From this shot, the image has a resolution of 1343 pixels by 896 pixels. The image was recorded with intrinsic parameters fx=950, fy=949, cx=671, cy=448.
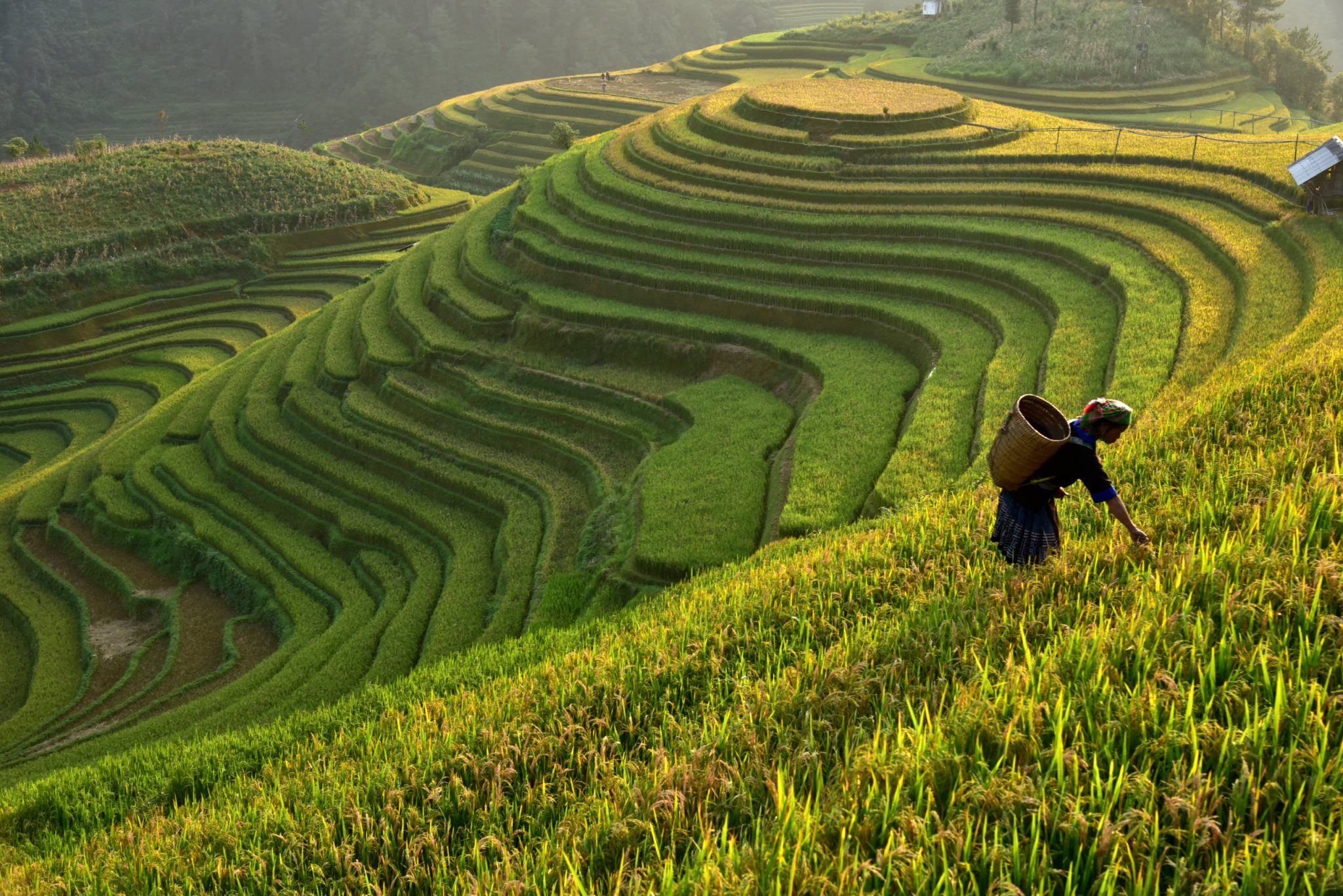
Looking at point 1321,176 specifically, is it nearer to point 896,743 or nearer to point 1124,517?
point 1124,517

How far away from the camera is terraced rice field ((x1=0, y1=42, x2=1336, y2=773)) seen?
48.3 ft

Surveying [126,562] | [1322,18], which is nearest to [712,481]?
[126,562]

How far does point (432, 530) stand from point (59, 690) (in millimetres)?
7115

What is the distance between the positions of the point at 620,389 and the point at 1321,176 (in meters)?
13.8

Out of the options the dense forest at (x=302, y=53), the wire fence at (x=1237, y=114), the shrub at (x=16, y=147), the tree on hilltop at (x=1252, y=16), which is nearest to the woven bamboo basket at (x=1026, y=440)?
the wire fence at (x=1237, y=114)

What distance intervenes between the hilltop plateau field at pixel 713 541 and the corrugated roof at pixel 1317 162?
2.78 feet

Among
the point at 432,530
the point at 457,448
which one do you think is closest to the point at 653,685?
the point at 432,530

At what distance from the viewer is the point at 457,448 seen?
20672mm

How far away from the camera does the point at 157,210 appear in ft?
133

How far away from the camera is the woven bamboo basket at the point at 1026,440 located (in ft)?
18.6

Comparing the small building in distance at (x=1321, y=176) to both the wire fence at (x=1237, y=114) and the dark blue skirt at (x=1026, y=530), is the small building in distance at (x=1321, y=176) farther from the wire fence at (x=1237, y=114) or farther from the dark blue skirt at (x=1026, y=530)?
the wire fence at (x=1237, y=114)

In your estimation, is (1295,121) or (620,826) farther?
(1295,121)

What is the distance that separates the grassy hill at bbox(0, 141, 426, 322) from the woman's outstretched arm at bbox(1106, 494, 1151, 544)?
39.5 metres

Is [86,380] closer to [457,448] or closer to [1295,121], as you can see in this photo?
[457,448]
